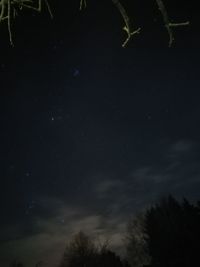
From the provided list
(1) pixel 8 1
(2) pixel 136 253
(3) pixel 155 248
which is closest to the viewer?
(1) pixel 8 1

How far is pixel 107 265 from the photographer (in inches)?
1453

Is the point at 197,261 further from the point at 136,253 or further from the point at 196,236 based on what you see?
the point at 136,253

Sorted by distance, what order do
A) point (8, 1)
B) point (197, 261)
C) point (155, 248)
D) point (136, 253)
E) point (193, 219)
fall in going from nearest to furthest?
point (8, 1)
point (197, 261)
point (193, 219)
point (155, 248)
point (136, 253)

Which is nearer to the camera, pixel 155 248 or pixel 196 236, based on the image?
pixel 196 236

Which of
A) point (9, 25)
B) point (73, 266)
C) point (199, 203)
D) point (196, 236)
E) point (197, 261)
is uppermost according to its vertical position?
→ point (73, 266)

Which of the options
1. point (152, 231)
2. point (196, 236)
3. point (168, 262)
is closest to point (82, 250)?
point (152, 231)

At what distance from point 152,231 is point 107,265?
6123 millimetres

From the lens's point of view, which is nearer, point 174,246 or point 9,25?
point 9,25

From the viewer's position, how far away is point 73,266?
49344mm

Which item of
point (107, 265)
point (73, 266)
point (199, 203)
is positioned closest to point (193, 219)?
point (199, 203)

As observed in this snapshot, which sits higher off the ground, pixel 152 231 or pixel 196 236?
pixel 152 231

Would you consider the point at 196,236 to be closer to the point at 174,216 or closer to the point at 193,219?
the point at 193,219

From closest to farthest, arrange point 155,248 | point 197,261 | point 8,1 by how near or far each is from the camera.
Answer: point 8,1
point 197,261
point 155,248

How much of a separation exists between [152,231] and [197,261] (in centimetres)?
787
